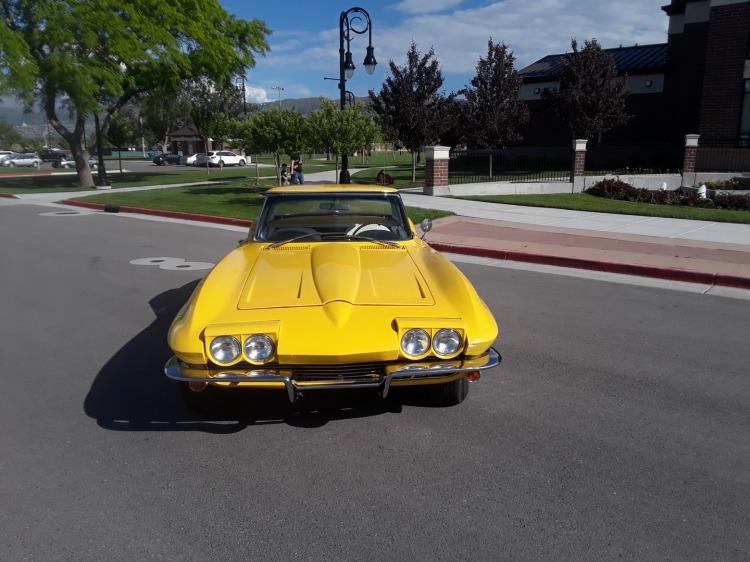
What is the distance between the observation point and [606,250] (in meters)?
10.2

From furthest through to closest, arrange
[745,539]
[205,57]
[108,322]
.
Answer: [205,57] < [108,322] < [745,539]

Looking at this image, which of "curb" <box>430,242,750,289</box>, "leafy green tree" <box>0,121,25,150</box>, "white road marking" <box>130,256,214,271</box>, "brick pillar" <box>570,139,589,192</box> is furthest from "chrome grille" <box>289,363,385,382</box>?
"leafy green tree" <box>0,121,25,150</box>

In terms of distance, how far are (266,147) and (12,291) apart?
1363 centimetres

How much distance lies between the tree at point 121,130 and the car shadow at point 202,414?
2430 inches

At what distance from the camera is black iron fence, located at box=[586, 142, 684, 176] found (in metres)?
27.3

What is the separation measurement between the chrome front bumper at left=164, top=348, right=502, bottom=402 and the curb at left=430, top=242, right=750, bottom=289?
20.7 ft

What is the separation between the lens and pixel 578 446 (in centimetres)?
357

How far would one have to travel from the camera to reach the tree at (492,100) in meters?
23.1

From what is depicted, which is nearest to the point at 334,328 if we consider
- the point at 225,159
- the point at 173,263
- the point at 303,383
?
the point at 303,383

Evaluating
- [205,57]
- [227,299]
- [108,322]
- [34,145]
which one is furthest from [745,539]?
[34,145]

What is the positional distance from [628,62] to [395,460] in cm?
3330

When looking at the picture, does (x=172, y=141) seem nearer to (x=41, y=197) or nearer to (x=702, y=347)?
(x=41, y=197)

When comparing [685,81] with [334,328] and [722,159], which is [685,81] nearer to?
[722,159]

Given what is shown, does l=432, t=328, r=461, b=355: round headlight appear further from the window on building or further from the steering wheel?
the window on building
